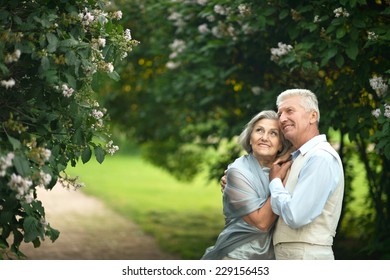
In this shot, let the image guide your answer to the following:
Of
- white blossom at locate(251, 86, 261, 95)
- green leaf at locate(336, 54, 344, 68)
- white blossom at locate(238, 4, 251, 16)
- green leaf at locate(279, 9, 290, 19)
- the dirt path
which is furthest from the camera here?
the dirt path

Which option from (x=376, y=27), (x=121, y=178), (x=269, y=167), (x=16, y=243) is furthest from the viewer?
(x=121, y=178)

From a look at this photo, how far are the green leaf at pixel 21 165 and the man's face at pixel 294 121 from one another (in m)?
1.28

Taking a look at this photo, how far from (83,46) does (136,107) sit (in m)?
7.50

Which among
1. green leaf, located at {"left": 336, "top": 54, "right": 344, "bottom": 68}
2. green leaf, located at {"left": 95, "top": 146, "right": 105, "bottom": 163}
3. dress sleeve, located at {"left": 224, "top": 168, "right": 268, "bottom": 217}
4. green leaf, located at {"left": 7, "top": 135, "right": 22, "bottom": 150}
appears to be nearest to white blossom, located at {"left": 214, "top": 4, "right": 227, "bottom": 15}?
green leaf, located at {"left": 336, "top": 54, "right": 344, "bottom": 68}

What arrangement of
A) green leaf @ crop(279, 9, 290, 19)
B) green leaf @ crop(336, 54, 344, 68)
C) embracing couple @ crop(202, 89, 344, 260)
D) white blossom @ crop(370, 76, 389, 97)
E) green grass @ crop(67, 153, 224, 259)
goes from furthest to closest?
green grass @ crop(67, 153, 224, 259) < green leaf @ crop(279, 9, 290, 19) < green leaf @ crop(336, 54, 344, 68) < white blossom @ crop(370, 76, 389, 97) < embracing couple @ crop(202, 89, 344, 260)

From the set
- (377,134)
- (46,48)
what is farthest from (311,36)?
(46,48)

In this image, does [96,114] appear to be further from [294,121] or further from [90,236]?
[90,236]

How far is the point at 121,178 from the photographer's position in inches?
997

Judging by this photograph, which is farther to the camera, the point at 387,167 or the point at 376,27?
the point at 387,167

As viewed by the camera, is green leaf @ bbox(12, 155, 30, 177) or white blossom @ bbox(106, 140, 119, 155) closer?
green leaf @ bbox(12, 155, 30, 177)

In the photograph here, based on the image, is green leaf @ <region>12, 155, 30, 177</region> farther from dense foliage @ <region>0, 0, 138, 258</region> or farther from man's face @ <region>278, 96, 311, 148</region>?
man's face @ <region>278, 96, 311, 148</region>

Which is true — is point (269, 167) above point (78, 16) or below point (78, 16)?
below

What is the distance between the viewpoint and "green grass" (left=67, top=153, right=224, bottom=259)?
38.1 ft

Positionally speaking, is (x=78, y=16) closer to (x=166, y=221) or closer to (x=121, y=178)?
(x=166, y=221)
